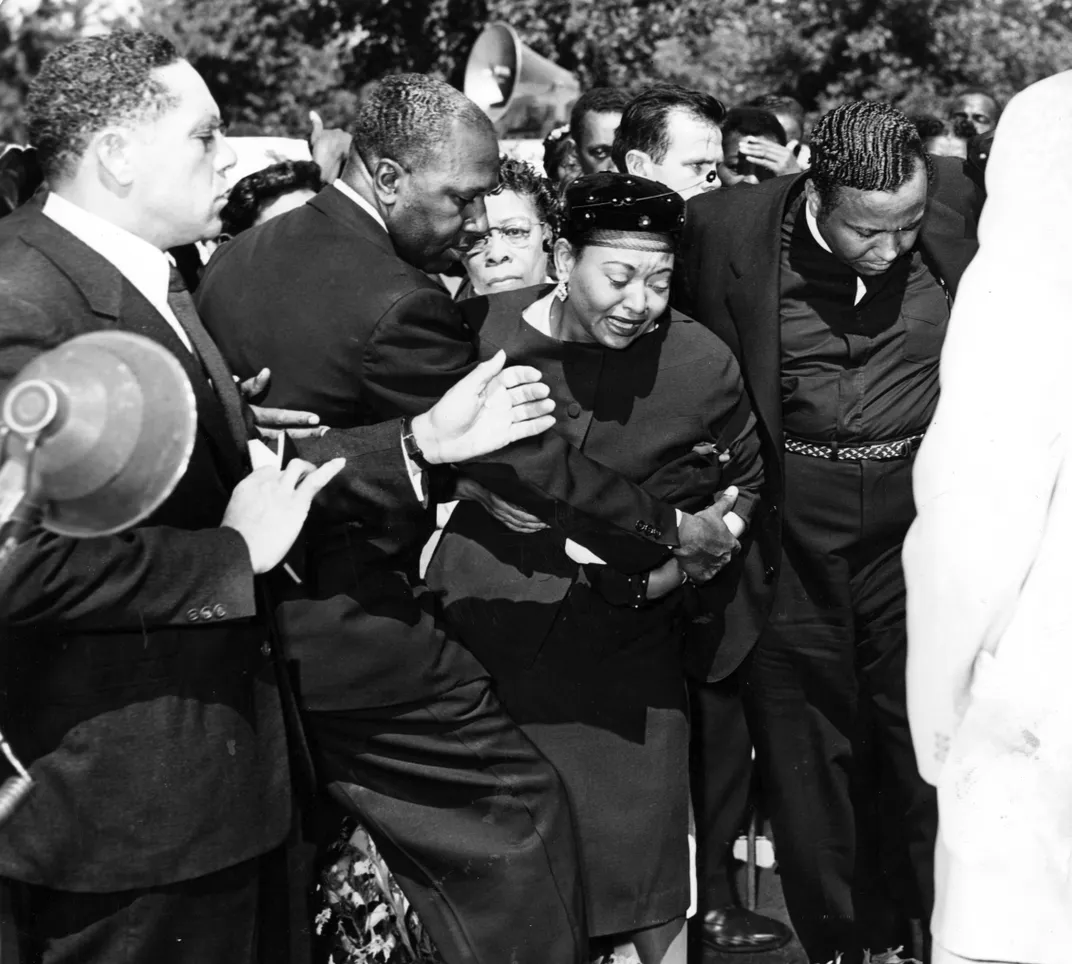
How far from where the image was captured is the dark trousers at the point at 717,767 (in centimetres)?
452

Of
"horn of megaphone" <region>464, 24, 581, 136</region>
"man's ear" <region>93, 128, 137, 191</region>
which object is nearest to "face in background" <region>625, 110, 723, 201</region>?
"man's ear" <region>93, 128, 137, 191</region>

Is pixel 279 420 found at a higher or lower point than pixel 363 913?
higher

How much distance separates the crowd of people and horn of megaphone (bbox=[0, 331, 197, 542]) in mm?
669

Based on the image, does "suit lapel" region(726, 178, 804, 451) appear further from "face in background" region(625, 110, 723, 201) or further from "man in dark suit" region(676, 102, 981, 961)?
"face in background" region(625, 110, 723, 201)

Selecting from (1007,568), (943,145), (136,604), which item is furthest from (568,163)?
(1007,568)

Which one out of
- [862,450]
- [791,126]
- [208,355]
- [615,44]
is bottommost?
[615,44]

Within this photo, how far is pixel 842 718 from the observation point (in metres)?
4.40

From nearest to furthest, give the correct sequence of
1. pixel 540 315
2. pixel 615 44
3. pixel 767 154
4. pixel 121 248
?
pixel 121 248 → pixel 540 315 → pixel 767 154 → pixel 615 44

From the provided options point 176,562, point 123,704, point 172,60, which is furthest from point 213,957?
point 172,60

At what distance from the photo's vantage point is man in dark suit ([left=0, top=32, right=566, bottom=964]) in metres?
2.81

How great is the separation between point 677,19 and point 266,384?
17170 mm

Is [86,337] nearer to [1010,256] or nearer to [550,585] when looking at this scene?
[1010,256]

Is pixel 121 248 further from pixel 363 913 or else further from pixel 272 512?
pixel 363 913

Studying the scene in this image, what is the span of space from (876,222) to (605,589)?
1133mm
